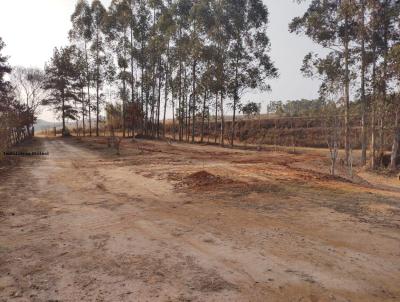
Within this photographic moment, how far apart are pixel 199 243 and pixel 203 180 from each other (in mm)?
5952

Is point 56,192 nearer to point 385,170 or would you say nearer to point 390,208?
point 390,208

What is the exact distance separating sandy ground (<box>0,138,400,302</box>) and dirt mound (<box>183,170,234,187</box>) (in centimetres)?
26

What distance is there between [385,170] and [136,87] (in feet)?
103

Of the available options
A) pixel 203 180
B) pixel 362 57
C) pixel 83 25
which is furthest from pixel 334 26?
pixel 83 25

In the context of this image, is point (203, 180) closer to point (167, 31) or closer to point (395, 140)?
point (395, 140)

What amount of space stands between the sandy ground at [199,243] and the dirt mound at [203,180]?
0.26 m

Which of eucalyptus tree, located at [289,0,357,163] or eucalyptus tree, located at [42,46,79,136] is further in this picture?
eucalyptus tree, located at [42,46,79,136]

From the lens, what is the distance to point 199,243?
6156 millimetres

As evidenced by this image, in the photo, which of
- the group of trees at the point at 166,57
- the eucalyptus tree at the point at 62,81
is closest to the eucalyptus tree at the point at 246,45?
the group of trees at the point at 166,57

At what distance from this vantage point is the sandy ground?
178 inches

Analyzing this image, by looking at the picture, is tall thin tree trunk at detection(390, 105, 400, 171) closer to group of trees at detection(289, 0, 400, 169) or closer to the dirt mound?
group of trees at detection(289, 0, 400, 169)

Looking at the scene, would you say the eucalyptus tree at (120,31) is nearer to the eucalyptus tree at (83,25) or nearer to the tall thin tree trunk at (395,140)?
the eucalyptus tree at (83,25)

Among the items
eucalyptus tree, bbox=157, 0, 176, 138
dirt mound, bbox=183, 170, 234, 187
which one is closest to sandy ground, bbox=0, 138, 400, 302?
dirt mound, bbox=183, 170, 234, 187

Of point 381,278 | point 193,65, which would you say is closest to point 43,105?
point 193,65
